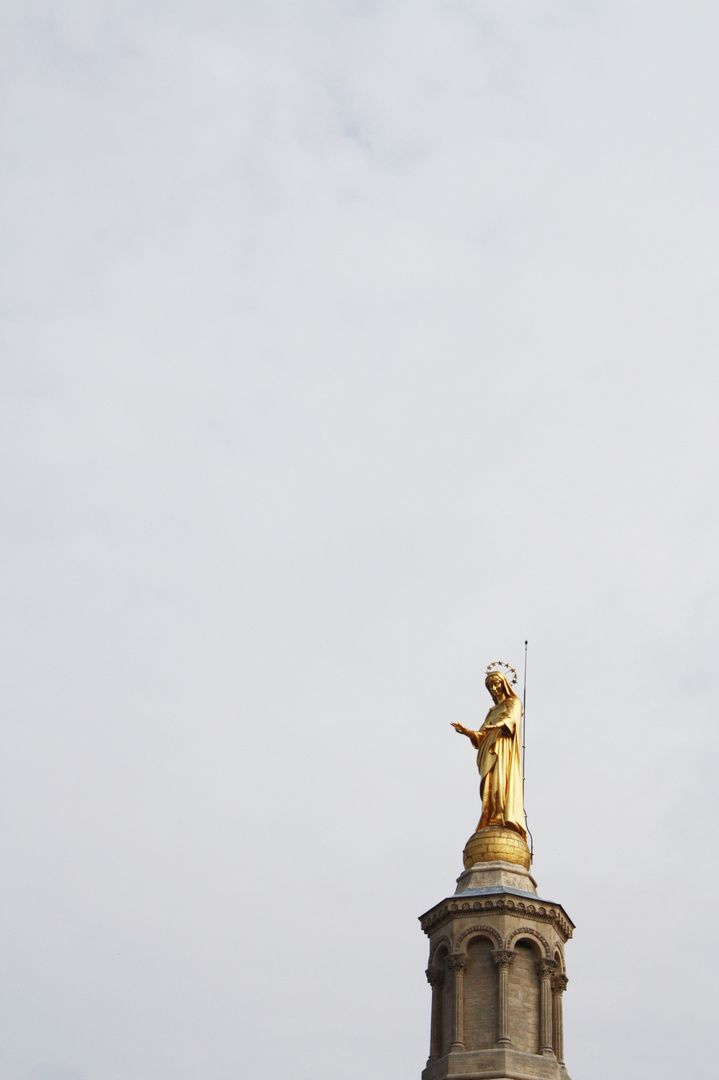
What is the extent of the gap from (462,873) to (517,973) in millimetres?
3244

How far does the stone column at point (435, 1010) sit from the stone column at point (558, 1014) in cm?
256

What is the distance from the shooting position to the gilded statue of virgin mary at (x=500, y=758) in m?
38.2

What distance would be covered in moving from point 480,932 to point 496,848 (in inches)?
99.8

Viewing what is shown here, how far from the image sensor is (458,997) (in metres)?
34.8

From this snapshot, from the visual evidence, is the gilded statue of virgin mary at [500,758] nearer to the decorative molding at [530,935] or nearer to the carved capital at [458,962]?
the decorative molding at [530,935]

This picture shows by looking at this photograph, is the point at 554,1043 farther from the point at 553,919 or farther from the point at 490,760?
the point at 490,760

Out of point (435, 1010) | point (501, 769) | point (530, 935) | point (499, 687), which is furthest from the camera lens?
point (499, 687)

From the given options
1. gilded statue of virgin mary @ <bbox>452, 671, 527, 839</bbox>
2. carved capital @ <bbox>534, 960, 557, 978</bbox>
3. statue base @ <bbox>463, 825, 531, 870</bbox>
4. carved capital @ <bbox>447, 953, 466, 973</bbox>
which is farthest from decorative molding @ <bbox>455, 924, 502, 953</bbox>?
gilded statue of virgin mary @ <bbox>452, 671, 527, 839</bbox>

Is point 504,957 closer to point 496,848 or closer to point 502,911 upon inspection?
point 502,911

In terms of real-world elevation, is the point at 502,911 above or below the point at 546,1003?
above

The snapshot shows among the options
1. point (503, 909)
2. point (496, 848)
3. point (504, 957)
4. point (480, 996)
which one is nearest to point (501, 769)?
point (496, 848)

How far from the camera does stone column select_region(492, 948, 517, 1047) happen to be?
3381 cm

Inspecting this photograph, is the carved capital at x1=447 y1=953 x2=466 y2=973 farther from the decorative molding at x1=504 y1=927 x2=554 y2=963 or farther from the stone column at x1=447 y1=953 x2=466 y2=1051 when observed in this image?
the decorative molding at x1=504 y1=927 x2=554 y2=963

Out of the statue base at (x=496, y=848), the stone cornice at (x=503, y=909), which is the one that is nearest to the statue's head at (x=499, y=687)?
the statue base at (x=496, y=848)
